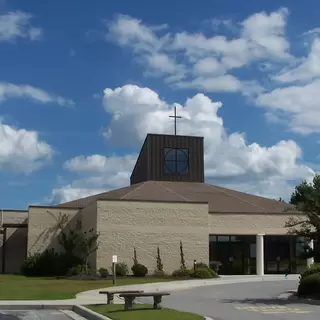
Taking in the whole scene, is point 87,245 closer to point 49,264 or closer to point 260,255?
point 49,264

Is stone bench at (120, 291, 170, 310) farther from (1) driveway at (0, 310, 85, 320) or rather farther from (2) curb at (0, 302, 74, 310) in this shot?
(2) curb at (0, 302, 74, 310)

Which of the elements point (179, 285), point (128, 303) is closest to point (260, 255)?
point (179, 285)

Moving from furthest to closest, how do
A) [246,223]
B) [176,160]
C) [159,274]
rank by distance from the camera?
[176,160] < [246,223] < [159,274]

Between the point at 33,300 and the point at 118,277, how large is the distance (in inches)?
588

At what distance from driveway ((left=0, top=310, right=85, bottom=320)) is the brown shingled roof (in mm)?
22448

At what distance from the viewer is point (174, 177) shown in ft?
171

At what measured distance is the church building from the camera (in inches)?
1560

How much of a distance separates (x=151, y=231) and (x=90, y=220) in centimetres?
427

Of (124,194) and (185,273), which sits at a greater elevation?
(124,194)

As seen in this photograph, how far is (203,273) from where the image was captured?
37188 millimetres

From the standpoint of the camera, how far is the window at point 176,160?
2053 inches

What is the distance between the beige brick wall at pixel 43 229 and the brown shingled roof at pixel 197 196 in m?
3.62

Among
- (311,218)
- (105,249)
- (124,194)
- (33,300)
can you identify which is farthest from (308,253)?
(124,194)

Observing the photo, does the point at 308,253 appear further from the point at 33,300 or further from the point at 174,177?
the point at 174,177
